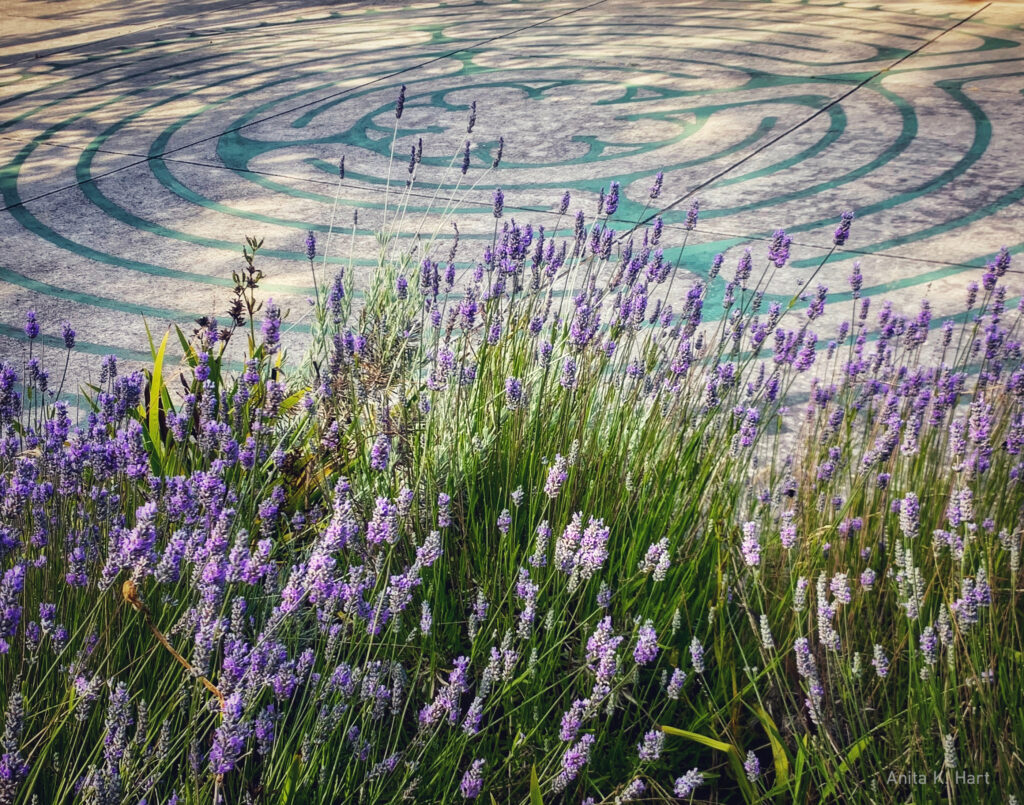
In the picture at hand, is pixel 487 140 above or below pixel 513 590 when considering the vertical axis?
above

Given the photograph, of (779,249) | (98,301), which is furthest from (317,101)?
(779,249)

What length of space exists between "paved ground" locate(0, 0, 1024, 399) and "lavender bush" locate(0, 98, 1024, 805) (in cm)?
164

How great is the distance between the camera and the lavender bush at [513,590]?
5.21 ft

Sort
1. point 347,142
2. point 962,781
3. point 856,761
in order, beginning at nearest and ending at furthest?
1. point 962,781
2. point 856,761
3. point 347,142

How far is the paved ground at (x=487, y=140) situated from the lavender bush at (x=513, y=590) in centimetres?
164

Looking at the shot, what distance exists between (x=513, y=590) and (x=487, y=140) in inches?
213

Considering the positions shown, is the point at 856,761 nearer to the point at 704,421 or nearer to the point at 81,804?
the point at 704,421

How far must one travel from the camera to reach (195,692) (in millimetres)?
1549

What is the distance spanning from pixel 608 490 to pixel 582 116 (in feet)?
19.4

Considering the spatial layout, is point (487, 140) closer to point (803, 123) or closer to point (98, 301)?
point (803, 123)

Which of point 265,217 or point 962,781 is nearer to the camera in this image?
point 962,781

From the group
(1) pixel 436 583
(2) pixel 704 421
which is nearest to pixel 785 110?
(2) pixel 704 421

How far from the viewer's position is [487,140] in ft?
23.1

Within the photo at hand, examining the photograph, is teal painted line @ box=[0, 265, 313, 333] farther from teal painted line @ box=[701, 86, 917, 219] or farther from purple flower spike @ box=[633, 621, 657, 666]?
purple flower spike @ box=[633, 621, 657, 666]
